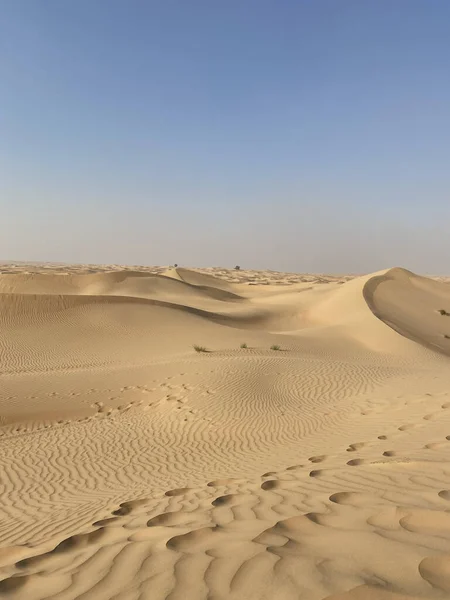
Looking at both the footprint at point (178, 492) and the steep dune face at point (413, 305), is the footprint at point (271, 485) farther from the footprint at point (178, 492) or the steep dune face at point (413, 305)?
the steep dune face at point (413, 305)

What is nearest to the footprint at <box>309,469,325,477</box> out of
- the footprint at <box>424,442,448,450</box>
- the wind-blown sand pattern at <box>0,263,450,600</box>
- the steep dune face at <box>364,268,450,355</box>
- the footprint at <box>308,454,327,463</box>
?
the wind-blown sand pattern at <box>0,263,450,600</box>

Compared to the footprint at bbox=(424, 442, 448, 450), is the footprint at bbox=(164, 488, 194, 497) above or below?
below

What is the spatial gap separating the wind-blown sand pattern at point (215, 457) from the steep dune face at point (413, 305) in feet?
1.50

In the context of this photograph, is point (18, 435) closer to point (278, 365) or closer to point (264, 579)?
point (278, 365)

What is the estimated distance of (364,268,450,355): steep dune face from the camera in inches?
945

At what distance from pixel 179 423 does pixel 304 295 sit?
1100 inches

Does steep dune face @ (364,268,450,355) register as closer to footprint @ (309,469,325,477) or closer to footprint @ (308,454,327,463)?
footprint @ (308,454,327,463)

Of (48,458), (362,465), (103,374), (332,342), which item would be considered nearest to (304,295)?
(332,342)

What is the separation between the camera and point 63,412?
12336 millimetres

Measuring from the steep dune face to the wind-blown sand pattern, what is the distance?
1.50ft

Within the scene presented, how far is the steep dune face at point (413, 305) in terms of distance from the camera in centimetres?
2402

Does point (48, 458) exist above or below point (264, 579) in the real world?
below

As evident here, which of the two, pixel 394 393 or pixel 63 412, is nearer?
pixel 394 393

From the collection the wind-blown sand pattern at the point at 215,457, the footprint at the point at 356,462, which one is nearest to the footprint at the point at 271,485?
the wind-blown sand pattern at the point at 215,457
